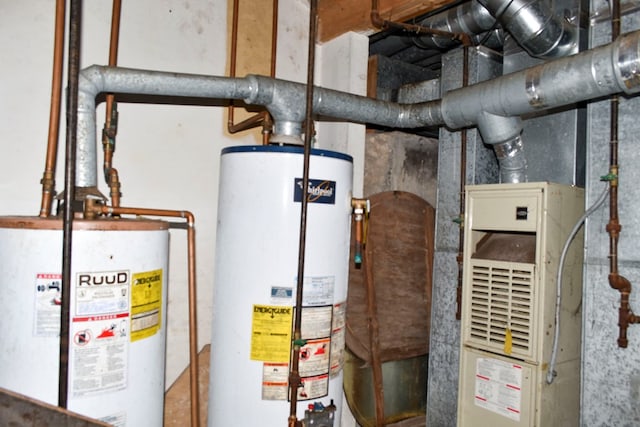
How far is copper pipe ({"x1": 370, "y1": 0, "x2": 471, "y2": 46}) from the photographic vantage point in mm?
2270

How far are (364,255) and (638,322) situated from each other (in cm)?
126

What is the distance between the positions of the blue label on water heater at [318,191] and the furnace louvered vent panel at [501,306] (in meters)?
0.73

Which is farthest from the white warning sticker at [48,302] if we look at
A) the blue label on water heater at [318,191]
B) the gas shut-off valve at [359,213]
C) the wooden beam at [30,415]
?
the gas shut-off valve at [359,213]

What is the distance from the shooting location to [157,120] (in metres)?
2.09

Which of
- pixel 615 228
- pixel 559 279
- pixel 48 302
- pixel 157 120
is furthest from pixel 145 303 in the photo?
pixel 615 228

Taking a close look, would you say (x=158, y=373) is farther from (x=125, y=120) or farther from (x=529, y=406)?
(x=529, y=406)

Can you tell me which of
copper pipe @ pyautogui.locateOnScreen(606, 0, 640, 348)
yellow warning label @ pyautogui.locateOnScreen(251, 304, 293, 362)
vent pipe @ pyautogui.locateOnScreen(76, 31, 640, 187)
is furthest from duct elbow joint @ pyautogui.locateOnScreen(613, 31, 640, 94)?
yellow warning label @ pyautogui.locateOnScreen(251, 304, 293, 362)

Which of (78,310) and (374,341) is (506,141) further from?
(78,310)

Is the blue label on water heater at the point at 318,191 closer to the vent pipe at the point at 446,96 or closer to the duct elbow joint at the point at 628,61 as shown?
the vent pipe at the point at 446,96

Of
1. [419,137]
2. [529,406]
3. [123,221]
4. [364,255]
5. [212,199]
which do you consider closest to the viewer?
[123,221]

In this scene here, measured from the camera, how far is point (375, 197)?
2654 millimetres

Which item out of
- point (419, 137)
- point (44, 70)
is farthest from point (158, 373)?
point (419, 137)

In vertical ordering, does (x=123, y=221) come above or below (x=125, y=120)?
below

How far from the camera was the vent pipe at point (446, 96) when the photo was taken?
159 centimetres
